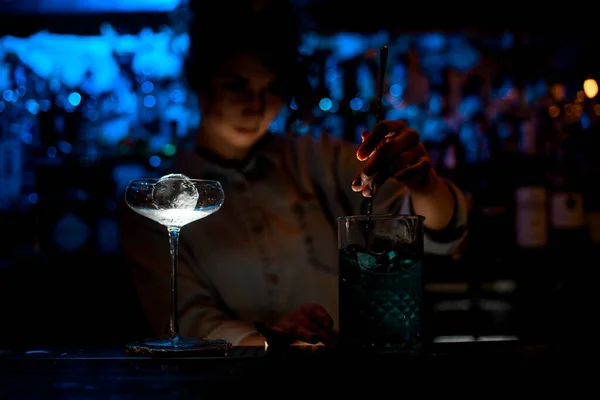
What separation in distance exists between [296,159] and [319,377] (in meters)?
1.67

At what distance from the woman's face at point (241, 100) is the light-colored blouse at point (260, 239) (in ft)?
0.25

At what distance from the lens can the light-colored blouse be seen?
212 cm

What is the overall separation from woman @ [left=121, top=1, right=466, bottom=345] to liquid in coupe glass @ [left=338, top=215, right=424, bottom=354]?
1.00m

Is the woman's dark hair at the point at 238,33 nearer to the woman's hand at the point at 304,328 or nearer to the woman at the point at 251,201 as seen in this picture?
the woman at the point at 251,201

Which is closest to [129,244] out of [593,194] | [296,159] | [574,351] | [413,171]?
[296,159]

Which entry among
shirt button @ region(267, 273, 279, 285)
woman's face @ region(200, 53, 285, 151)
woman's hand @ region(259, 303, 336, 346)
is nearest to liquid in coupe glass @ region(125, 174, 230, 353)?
woman's hand @ region(259, 303, 336, 346)

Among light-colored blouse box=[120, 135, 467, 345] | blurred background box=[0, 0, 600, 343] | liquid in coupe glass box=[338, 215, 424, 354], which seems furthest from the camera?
blurred background box=[0, 0, 600, 343]

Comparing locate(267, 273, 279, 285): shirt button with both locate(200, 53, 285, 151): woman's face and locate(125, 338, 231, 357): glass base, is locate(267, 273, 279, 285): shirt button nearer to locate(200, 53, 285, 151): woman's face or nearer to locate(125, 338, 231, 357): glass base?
locate(200, 53, 285, 151): woman's face

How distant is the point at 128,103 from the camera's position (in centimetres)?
341

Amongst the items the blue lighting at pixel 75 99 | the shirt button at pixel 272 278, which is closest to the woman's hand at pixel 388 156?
the shirt button at pixel 272 278

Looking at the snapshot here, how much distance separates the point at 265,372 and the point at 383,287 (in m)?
0.23

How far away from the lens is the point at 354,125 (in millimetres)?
3283

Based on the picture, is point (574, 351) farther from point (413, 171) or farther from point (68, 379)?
point (68, 379)

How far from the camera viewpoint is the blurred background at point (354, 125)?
304 cm
